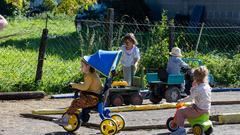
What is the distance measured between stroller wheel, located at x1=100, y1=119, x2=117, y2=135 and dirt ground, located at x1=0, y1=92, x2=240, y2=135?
0.32m

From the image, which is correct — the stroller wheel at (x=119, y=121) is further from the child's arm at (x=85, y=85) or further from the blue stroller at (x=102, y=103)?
the child's arm at (x=85, y=85)

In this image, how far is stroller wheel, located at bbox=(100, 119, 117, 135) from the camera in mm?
8594

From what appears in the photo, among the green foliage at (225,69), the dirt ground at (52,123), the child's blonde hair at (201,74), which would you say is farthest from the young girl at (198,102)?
the green foliage at (225,69)

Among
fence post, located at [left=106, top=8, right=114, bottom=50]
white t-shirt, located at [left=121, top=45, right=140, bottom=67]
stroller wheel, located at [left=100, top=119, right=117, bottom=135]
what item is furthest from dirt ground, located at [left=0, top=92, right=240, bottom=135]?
fence post, located at [left=106, top=8, right=114, bottom=50]

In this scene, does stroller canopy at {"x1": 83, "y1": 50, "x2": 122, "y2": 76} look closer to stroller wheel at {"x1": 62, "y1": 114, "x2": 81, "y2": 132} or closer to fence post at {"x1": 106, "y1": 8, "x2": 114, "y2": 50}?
stroller wheel at {"x1": 62, "y1": 114, "x2": 81, "y2": 132}

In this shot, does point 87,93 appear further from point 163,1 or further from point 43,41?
point 163,1

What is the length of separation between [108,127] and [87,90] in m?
0.71

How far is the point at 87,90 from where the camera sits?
898 cm

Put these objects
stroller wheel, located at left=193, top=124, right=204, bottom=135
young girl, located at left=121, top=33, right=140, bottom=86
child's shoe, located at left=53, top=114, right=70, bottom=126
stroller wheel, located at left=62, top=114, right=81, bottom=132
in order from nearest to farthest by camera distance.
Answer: stroller wheel, located at left=193, top=124, right=204, bottom=135 → child's shoe, located at left=53, top=114, right=70, bottom=126 → stroller wheel, located at left=62, top=114, right=81, bottom=132 → young girl, located at left=121, top=33, right=140, bottom=86

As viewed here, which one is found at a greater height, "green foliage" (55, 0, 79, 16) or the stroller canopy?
"green foliage" (55, 0, 79, 16)

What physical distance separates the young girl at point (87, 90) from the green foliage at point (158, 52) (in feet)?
18.0

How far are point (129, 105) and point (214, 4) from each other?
56.1 feet

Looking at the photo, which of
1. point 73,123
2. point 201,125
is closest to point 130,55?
point 73,123

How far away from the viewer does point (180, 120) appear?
8547 mm
